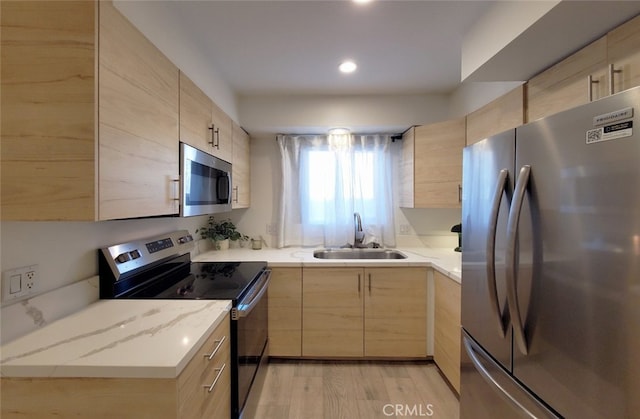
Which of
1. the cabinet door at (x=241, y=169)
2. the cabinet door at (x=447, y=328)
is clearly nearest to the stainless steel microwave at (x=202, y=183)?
the cabinet door at (x=241, y=169)

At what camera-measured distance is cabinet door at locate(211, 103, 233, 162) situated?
2.03m

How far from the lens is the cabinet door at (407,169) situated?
8.75 feet

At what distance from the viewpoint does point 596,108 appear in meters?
0.80

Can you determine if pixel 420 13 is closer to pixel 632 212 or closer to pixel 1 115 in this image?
pixel 632 212

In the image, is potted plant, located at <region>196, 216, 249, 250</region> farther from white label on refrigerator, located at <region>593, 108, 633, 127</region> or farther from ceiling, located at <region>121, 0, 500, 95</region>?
white label on refrigerator, located at <region>593, 108, 633, 127</region>

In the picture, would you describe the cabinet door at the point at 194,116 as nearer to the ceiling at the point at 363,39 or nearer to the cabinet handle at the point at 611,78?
the ceiling at the point at 363,39

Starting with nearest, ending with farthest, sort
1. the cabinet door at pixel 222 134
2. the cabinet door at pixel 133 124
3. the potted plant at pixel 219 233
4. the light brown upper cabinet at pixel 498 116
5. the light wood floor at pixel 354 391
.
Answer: the cabinet door at pixel 133 124
the light brown upper cabinet at pixel 498 116
the light wood floor at pixel 354 391
the cabinet door at pixel 222 134
the potted plant at pixel 219 233

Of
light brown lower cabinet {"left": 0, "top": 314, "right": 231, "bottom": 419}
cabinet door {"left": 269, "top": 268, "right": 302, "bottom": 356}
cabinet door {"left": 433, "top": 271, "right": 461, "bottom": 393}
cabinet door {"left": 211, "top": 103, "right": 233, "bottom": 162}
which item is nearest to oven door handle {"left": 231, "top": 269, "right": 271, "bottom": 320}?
cabinet door {"left": 269, "top": 268, "right": 302, "bottom": 356}

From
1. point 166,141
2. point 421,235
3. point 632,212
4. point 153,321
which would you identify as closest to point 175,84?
point 166,141

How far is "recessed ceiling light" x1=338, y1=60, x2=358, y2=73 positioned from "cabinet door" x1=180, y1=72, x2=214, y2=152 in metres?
0.99

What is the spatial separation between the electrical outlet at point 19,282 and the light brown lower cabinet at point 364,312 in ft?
5.31

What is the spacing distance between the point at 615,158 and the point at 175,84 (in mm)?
1681

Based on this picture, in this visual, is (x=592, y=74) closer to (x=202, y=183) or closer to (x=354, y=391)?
(x=202, y=183)

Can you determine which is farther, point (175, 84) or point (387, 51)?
point (387, 51)
